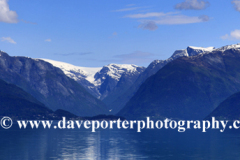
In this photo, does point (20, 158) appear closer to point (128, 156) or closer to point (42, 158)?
point (42, 158)

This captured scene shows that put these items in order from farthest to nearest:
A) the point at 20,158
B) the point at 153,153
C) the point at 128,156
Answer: the point at 153,153, the point at 128,156, the point at 20,158

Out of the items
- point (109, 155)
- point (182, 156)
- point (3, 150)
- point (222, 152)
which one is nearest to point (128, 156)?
point (109, 155)

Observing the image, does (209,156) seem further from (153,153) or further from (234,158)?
(153,153)

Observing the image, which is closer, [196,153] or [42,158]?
[42,158]

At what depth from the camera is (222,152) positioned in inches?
7854

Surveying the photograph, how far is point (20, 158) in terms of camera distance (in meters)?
170

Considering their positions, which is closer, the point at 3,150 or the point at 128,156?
the point at 128,156

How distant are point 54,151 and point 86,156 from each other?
911 inches

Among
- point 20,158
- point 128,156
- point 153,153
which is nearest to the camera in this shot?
point 20,158

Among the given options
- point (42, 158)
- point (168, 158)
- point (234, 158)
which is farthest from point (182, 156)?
point (42, 158)

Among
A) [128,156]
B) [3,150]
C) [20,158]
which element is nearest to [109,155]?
[128,156]

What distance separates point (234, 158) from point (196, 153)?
21218 mm

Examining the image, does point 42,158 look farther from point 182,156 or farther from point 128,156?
point 182,156

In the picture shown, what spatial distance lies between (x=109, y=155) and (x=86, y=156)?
34.1 feet
